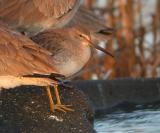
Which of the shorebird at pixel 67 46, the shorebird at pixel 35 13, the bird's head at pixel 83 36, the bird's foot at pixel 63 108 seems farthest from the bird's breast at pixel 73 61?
the shorebird at pixel 35 13

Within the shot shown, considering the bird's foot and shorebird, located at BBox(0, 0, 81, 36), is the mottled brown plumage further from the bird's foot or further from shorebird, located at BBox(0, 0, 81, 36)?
the bird's foot

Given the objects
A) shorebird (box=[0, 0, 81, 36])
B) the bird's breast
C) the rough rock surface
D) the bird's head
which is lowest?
the rough rock surface

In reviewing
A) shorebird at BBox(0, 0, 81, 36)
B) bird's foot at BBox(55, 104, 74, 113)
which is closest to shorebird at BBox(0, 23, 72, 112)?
bird's foot at BBox(55, 104, 74, 113)

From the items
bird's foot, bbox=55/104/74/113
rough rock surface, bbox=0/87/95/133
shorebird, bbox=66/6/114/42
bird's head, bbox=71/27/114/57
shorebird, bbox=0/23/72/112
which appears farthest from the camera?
shorebird, bbox=66/6/114/42

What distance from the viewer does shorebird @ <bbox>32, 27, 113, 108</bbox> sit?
6293mm

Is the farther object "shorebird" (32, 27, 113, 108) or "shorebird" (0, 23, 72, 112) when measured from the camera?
"shorebird" (32, 27, 113, 108)

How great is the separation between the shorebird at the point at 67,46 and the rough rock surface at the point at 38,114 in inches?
6.8

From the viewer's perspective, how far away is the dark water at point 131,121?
6.52m

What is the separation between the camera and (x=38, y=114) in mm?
5594

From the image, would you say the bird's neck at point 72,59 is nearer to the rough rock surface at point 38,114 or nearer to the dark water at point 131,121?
the rough rock surface at point 38,114

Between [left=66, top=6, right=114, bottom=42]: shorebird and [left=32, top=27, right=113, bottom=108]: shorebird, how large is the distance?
506 mm

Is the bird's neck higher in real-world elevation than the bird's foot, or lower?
higher

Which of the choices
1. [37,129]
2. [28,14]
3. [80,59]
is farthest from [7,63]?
[28,14]

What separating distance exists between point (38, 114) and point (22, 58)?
42 centimetres
